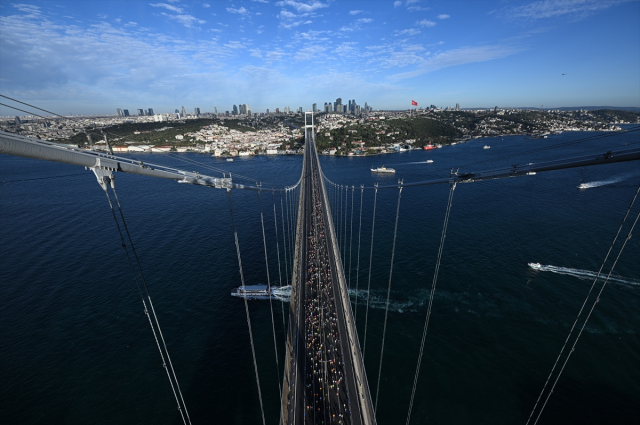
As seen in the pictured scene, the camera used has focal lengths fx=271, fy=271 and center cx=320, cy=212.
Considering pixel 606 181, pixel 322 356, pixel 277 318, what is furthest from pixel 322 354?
pixel 606 181

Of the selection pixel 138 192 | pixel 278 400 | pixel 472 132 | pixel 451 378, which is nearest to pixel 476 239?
pixel 451 378

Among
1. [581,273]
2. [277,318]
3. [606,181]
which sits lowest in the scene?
[277,318]

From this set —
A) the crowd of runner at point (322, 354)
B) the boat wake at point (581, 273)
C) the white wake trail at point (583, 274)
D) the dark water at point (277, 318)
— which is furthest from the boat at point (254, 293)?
the white wake trail at point (583, 274)

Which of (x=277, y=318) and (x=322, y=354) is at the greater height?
(x=322, y=354)

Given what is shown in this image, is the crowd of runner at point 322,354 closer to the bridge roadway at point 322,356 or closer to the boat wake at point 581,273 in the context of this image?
the bridge roadway at point 322,356

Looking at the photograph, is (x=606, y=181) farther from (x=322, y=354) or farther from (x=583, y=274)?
(x=322, y=354)

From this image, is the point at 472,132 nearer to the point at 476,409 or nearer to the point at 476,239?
the point at 476,239
